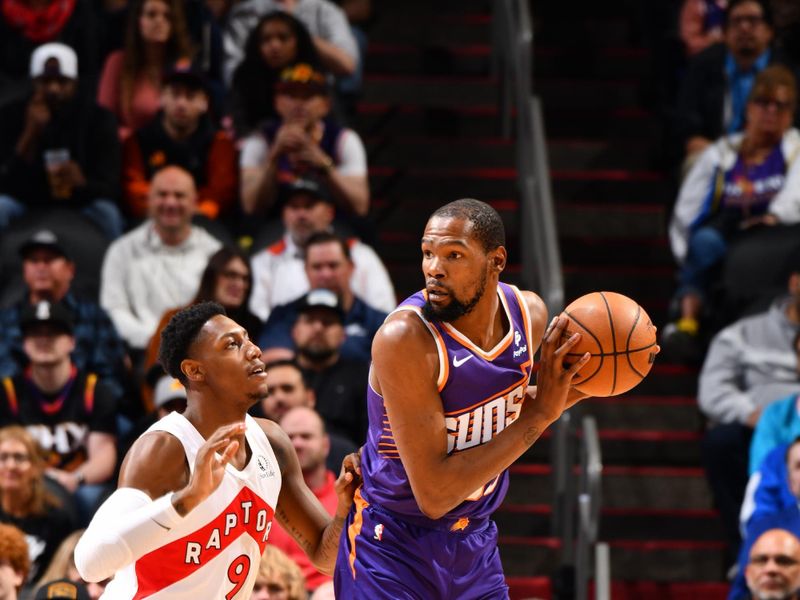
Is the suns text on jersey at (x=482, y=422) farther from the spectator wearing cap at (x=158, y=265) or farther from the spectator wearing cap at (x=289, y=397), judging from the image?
the spectator wearing cap at (x=158, y=265)

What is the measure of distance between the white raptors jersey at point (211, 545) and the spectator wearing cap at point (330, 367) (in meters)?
3.05

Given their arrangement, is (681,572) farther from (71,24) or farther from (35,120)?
(71,24)

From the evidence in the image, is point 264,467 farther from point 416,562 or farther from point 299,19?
point 299,19

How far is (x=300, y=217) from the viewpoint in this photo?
830cm

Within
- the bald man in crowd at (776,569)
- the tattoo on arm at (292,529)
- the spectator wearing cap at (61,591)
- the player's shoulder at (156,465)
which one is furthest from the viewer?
the bald man in crowd at (776,569)

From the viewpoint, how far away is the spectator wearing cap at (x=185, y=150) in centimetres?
883

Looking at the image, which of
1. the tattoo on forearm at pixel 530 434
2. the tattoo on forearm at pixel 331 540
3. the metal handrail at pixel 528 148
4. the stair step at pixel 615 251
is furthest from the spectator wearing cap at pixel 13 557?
the stair step at pixel 615 251

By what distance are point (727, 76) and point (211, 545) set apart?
603 cm

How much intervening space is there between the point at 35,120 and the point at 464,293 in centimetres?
526

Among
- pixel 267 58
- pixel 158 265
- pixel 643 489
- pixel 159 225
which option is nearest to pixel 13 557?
pixel 158 265

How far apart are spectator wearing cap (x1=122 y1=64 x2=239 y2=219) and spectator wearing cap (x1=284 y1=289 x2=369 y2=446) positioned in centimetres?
144

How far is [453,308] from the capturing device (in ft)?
13.8

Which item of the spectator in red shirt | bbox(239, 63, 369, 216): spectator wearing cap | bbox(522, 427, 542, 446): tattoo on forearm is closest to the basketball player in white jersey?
bbox(522, 427, 542, 446): tattoo on forearm

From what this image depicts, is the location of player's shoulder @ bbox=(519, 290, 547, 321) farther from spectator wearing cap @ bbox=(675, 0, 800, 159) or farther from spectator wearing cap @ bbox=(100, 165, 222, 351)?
spectator wearing cap @ bbox=(675, 0, 800, 159)
